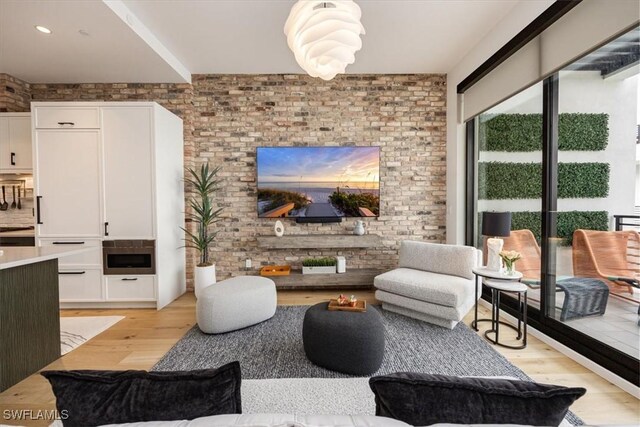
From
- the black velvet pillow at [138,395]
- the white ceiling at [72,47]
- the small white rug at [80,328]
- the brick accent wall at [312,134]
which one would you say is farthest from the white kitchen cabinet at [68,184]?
the black velvet pillow at [138,395]

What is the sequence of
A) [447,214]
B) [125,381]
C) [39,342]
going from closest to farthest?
[125,381], [39,342], [447,214]

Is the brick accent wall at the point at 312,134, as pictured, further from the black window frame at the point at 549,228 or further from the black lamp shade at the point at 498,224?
the black window frame at the point at 549,228

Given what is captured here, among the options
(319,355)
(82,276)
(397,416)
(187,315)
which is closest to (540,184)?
(319,355)

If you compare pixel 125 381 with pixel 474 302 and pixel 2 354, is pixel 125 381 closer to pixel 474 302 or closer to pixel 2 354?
pixel 2 354

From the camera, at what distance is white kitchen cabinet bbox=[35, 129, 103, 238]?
11.1 feet

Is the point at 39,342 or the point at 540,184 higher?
the point at 540,184

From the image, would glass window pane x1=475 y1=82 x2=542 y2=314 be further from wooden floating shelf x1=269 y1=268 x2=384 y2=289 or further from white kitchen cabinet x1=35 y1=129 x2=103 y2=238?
white kitchen cabinet x1=35 y1=129 x2=103 y2=238

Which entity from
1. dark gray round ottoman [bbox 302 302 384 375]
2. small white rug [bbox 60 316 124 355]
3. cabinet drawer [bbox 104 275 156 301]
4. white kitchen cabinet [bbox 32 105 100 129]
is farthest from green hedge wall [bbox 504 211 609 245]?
white kitchen cabinet [bbox 32 105 100 129]

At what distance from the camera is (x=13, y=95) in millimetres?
3791

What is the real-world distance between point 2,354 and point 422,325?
11.6ft

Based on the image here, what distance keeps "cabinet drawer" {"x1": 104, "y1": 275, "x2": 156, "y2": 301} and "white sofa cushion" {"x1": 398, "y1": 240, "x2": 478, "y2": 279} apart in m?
3.23

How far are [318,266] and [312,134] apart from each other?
1.96 m

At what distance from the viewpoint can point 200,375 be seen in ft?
2.62

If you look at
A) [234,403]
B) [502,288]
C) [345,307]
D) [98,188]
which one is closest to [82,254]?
[98,188]
